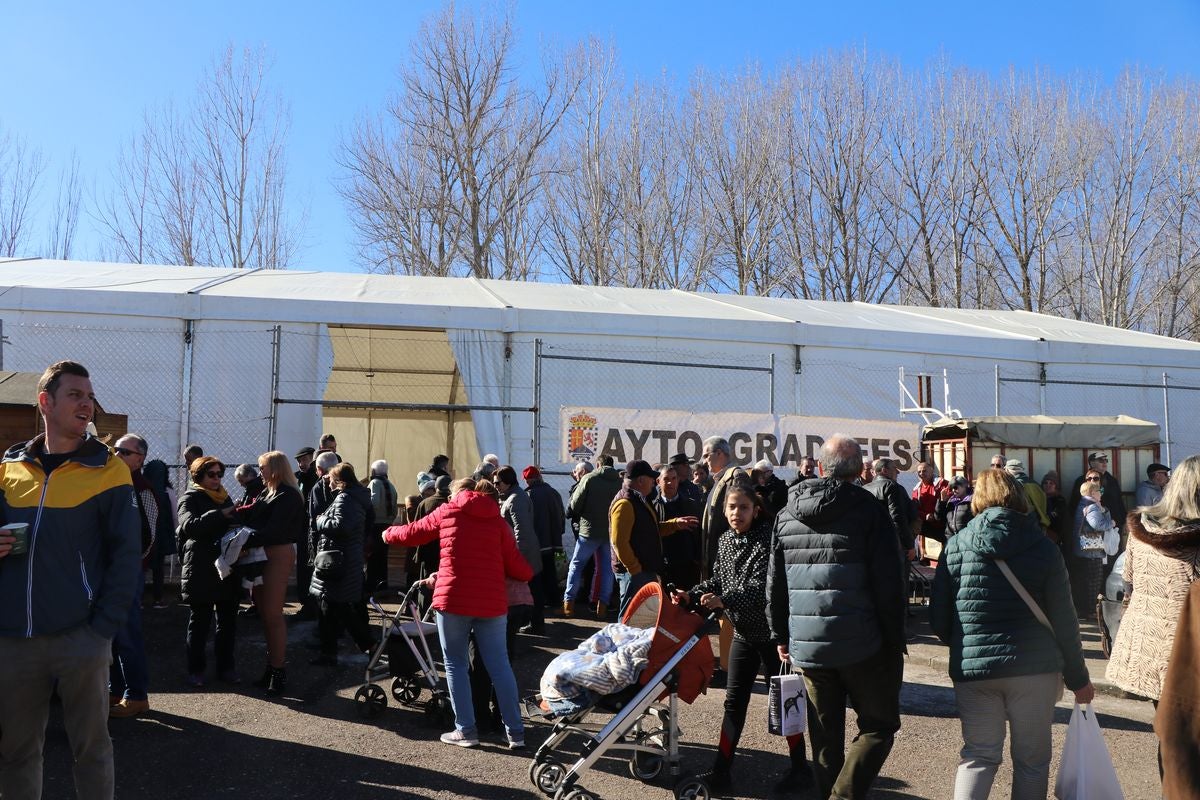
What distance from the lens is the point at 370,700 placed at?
21.3 feet

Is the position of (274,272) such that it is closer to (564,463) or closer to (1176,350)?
(564,463)

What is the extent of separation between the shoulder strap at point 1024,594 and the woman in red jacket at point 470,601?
2.97m

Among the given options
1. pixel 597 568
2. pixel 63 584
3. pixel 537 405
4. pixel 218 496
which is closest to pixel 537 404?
pixel 537 405

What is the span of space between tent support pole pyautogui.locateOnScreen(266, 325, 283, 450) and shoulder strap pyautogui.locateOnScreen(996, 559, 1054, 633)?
32.4 ft

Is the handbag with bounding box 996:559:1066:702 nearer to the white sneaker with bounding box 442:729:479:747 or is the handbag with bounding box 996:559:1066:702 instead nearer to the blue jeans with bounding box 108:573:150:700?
the white sneaker with bounding box 442:729:479:747

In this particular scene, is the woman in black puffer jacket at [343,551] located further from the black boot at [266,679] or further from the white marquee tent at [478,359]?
the white marquee tent at [478,359]

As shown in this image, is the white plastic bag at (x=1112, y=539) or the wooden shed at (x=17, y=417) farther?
the white plastic bag at (x=1112, y=539)

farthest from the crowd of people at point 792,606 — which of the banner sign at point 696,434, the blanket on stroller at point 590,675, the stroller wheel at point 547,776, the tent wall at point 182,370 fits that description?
the banner sign at point 696,434

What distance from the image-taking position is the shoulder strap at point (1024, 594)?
409 cm

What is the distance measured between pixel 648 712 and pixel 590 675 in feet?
2.12

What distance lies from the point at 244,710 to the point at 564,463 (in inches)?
256

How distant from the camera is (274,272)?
647 inches

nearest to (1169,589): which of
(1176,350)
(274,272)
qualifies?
(1176,350)

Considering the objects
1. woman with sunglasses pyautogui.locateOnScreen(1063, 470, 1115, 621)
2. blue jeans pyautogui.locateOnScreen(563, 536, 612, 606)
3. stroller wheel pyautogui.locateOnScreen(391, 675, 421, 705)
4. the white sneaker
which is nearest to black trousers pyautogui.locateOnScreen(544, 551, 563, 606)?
blue jeans pyautogui.locateOnScreen(563, 536, 612, 606)
